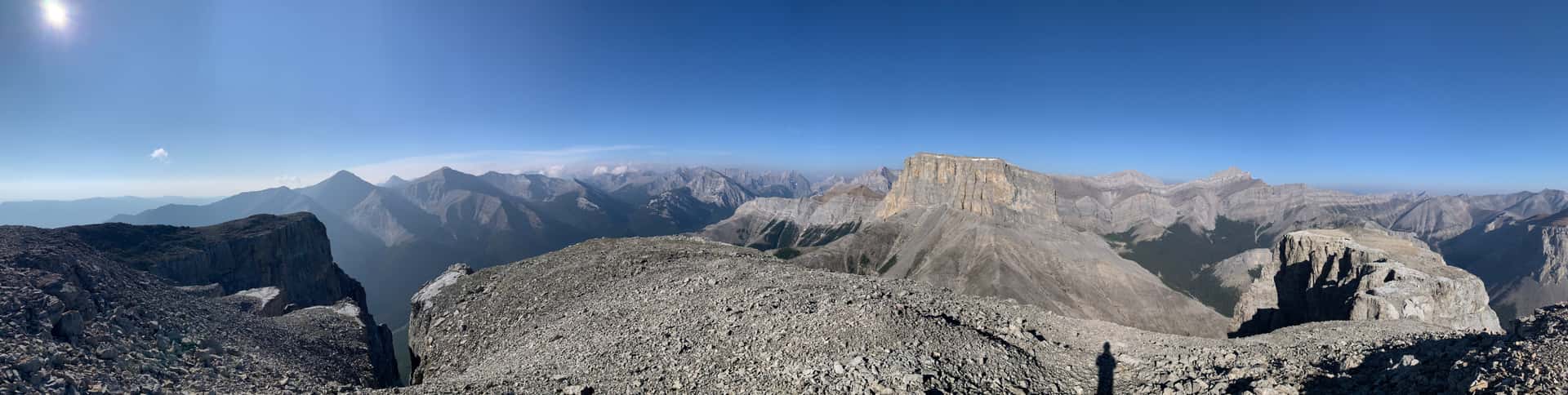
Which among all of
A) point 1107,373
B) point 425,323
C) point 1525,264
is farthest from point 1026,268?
point 1525,264

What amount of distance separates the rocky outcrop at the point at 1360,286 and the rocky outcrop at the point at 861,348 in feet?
117

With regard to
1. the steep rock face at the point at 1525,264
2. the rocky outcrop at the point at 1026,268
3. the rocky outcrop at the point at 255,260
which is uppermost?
the rocky outcrop at the point at 255,260

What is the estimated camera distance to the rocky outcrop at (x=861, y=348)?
38.7ft

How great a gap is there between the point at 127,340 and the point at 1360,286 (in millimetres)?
101058

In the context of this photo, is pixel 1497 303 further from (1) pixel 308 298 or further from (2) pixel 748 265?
(1) pixel 308 298

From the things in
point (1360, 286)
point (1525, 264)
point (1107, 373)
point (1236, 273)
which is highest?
point (1107, 373)

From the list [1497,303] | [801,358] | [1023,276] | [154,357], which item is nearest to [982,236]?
[1023,276]

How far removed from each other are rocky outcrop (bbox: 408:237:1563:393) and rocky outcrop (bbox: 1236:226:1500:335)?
3573 centimetres

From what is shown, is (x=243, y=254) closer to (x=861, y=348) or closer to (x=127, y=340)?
(x=127, y=340)

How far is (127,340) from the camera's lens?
15.7 metres

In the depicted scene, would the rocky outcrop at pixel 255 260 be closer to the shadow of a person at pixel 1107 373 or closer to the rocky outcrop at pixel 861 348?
the rocky outcrop at pixel 861 348

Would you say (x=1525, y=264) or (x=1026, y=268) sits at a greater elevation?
(x=1026, y=268)

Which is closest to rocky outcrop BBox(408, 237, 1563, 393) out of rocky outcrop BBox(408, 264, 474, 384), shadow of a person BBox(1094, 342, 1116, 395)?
shadow of a person BBox(1094, 342, 1116, 395)

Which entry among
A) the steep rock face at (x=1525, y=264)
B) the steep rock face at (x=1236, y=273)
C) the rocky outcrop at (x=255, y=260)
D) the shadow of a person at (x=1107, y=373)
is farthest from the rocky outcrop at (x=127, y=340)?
the steep rock face at (x=1525, y=264)
